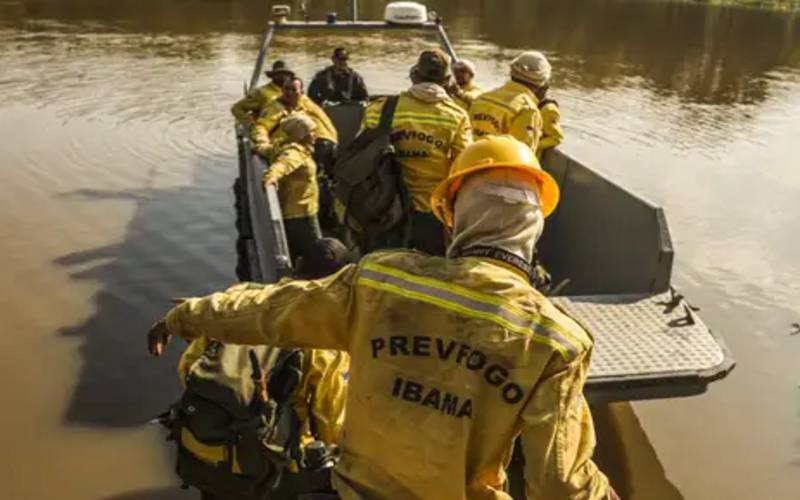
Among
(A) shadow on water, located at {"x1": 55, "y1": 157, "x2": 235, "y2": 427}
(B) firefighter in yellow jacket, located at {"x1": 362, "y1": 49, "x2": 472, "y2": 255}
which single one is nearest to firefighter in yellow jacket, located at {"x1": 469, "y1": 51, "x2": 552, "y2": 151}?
(B) firefighter in yellow jacket, located at {"x1": 362, "y1": 49, "x2": 472, "y2": 255}

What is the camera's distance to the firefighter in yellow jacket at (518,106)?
15.5ft

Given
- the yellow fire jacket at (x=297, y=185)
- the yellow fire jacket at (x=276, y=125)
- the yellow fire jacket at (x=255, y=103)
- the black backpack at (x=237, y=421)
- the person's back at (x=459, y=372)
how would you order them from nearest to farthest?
the person's back at (x=459, y=372), the black backpack at (x=237, y=421), the yellow fire jacket at (x=297, y=185), the yellow fire jacket at (x=276, y=125), the yellow fire jacket at (x=255, y=103)

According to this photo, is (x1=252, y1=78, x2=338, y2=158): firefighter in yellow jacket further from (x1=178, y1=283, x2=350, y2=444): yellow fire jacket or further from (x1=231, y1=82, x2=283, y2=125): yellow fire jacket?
(x1=178, y1=283, x2=350, y2=444): yellow fire jacket

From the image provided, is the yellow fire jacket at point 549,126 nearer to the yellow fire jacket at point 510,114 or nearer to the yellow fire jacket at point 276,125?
the yellow fire jacket at point 510,114

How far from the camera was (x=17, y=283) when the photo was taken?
5719 mm

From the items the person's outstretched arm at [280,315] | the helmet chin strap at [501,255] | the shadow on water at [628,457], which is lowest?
the shadow on water at [628,457]

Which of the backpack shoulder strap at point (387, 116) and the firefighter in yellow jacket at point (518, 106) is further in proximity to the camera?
the firefighter in yellow jacket at point (518, 106)

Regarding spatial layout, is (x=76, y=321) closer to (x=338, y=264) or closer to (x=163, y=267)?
(x=163, y=267)

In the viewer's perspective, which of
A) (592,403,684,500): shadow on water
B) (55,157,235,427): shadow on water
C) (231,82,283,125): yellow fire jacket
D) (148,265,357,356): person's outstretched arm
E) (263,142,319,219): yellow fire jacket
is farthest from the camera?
(231,82,283,125): yellow fire jacket

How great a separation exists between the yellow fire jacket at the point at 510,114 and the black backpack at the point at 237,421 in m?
2.73

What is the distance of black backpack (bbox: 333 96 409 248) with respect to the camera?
411 centimetres

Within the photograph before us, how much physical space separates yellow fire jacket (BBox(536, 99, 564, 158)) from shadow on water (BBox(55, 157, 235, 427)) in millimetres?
2562

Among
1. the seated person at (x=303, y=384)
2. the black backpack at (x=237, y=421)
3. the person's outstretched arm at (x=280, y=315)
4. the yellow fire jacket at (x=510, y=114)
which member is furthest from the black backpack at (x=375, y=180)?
the person's outstretched arm at (x=280, y=315)

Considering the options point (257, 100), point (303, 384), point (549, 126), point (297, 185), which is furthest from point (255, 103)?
point (303, 384)
